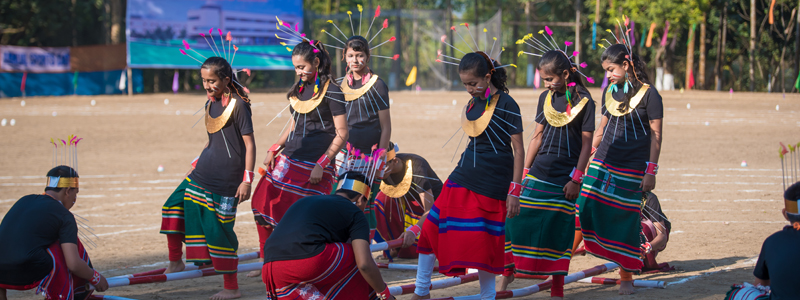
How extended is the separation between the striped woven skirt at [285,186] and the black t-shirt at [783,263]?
3049 millimetres

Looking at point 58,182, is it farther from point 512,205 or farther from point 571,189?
point 571,189

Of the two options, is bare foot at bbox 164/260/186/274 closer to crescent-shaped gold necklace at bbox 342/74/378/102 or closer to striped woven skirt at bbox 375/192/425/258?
striped woven skirt at bbox 375/192/425/258

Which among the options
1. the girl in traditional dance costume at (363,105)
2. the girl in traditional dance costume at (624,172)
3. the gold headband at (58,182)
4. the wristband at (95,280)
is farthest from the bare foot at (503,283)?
the gold headband at (58,182)

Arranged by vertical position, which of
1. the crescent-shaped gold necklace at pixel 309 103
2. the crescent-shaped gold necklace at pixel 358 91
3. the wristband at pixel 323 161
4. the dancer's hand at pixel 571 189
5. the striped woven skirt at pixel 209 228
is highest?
the crescent-shaped gold necklace at pixel 358 91

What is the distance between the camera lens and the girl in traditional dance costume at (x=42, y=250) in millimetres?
4012

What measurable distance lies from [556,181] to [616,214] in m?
0.59

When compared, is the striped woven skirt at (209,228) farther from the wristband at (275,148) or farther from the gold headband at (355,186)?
the gold headband at (355,186)

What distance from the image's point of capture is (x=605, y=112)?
206 inches

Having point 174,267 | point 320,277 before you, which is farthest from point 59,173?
point 320,277

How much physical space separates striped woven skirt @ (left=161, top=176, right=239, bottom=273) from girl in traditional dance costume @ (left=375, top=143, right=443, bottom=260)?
4.13 feet

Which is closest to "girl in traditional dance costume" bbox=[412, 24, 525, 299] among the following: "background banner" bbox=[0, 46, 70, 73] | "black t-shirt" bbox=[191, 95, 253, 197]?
"black t-shirt" bbox=[191, 95, 253, 197]

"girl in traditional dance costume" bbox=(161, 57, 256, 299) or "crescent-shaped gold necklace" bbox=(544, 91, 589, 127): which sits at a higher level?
"crescent-shaped gold necklace" bbox=(544, 91, 589, 127)

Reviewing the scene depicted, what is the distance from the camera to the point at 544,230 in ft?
15.3

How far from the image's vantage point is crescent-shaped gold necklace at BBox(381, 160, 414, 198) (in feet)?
18.8
